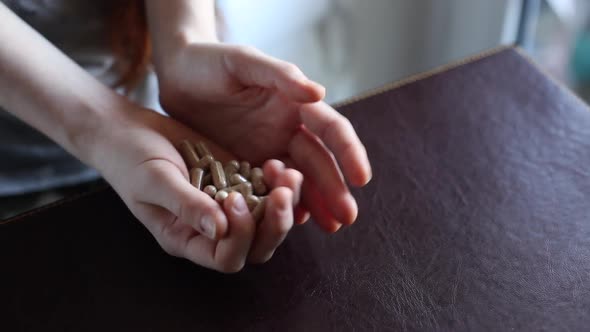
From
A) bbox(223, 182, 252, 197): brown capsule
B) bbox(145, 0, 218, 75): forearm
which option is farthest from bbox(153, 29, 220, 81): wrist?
bbox(223, 182, 252, 197): brown capsule

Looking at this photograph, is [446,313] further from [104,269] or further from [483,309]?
[104,269]

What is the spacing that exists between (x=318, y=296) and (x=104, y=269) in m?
0.24

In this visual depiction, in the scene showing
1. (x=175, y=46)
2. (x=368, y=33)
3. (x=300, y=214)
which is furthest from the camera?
(x=368, y=33)

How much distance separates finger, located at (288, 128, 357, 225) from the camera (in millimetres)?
623

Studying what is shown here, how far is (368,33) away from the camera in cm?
158

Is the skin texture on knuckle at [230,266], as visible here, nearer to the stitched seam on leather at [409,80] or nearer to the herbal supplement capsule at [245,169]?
the herbal supplement capsule at [245,169]

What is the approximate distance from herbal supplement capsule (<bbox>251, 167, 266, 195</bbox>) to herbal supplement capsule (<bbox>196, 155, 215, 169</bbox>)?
0.05 meters

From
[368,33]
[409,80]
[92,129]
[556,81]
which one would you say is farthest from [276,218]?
[368,33]

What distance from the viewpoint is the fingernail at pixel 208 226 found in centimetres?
55

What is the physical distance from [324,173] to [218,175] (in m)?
0.12

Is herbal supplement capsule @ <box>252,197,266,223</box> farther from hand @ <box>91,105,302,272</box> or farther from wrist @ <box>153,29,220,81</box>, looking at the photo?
wrist @ <box>153,29,220,81</box>

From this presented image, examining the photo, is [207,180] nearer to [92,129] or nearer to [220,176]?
[220,176]

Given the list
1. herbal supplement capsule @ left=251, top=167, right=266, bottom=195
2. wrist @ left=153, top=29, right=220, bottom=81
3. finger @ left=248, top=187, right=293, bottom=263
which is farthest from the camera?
wrist @ left=153, top=29, right=220, bottom=81

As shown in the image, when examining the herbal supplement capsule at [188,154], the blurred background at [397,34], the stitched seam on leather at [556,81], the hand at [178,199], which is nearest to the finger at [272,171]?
the hand at [178,199]
